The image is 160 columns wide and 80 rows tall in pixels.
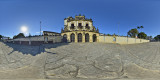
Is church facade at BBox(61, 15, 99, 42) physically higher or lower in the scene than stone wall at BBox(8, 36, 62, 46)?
higher

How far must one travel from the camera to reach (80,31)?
34.7 meters

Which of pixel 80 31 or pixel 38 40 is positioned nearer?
pixel 38 40

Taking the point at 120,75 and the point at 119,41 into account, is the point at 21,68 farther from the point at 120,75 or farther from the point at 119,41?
the point at 119,41

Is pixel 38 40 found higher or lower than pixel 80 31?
lower

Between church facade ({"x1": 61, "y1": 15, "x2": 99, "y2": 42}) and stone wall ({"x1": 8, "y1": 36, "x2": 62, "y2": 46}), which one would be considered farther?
church facade ({"x1": 61, "y1": 15, "x2": 99, "y2": 42})

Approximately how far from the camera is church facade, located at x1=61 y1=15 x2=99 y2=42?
114 feet

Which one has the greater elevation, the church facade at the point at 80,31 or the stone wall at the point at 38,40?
the church facade at the point at 80,31

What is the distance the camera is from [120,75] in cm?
1238

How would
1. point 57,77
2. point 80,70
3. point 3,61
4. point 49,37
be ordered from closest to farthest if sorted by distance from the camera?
point 57,77 < point 80,70 < point 3,61 < point 49,37

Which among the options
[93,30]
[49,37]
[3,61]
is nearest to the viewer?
[3,61]

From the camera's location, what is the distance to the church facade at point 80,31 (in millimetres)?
34656

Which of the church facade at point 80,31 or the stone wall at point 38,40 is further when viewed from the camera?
the church facade at point 80,31

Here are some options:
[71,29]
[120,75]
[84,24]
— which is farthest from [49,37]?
[120,75]

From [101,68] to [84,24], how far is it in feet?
88.8
